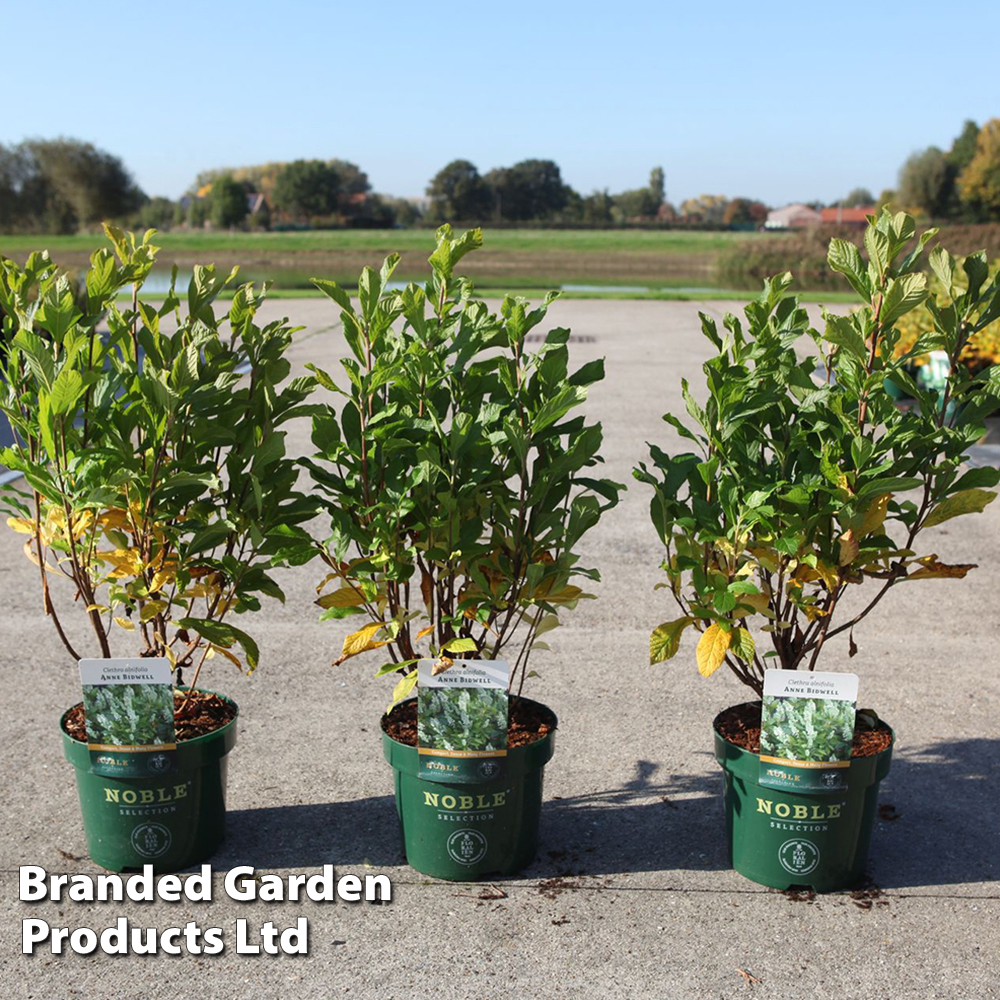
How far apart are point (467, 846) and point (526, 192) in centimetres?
12715

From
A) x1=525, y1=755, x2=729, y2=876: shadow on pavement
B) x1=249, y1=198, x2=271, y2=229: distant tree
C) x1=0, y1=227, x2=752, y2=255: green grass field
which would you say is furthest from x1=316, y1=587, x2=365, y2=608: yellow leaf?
x1=249, y1=198, x2=271, y2=229: distant tree

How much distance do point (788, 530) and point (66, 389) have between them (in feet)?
6.28

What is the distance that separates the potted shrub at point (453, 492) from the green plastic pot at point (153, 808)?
52 cm

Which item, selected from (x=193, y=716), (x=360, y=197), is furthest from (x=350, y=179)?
(x=193, y=716)

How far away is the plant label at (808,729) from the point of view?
2902 millimetres

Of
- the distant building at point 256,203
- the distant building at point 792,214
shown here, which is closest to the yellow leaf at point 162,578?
the distant building at point 256,203

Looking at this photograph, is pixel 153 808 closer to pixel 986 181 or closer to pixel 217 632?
pixel 217 632

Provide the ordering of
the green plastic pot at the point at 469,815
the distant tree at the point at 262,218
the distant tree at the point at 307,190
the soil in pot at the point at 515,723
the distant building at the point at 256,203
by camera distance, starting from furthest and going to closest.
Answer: the distant building at the point at 256,203 < the distant tree at the point at 307,190 < the distant tree at the point at 262,218 < the soil in pot at the point at 515,723 < the green plastic pot at the point at 469,815

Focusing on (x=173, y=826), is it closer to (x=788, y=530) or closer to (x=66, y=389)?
(x=66, y=389)

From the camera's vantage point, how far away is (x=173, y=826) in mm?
3094

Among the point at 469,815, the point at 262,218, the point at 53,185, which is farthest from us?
the point at 262,218

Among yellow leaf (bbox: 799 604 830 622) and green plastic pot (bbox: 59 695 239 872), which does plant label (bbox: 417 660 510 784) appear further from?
yellow leaf (bbox: 799 604 830 622)

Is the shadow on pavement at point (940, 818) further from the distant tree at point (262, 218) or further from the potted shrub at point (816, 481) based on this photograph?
the distant tree at point (262, 218)

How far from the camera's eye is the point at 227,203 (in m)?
103
